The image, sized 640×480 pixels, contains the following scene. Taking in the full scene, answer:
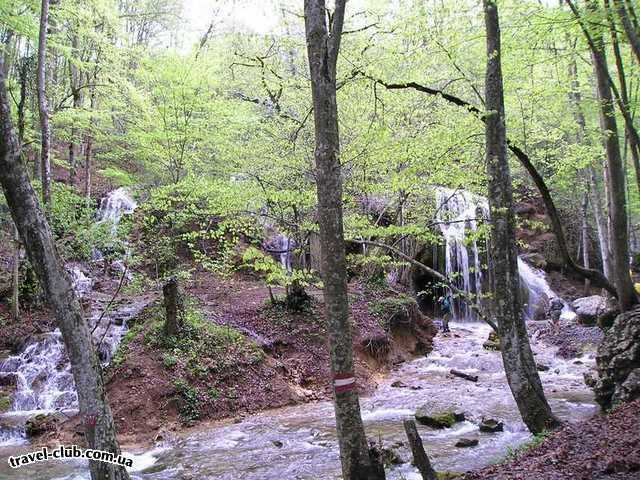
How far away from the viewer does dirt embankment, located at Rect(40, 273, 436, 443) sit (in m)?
9.84

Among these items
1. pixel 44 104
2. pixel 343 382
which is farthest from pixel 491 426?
pixel 44 104

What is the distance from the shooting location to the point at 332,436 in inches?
338

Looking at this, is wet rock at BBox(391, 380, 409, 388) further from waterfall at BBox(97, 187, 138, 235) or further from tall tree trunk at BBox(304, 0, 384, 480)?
waterfall at BBox(97, 187, 138, 235)

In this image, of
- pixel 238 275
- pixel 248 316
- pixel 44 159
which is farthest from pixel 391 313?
pixel 44 159

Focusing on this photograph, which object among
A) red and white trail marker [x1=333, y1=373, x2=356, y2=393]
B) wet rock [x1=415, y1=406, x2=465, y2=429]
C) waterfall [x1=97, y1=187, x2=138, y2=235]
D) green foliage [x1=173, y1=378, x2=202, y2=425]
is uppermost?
waterfall [x1=97, y1=187, x2=138, y2=235]

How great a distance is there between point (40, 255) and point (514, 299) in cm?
592

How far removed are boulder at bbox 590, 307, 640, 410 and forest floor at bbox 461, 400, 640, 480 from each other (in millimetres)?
939

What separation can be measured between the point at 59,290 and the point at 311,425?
6.16 meters

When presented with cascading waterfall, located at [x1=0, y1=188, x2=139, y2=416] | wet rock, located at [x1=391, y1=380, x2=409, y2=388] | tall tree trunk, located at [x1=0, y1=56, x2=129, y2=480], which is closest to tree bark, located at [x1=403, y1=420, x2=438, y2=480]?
tall tree trunk, located at [x1=0, y1=56, x2=129, y2=480]

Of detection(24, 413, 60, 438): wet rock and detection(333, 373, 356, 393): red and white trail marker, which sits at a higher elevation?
detection(333, 373, 356, 393): red and white trail marker

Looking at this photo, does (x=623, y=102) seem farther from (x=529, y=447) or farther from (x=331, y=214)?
(x=331, y=214)

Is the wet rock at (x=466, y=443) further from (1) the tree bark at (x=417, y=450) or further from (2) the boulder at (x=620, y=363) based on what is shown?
(1) the tree bark at (x=417, y=450)

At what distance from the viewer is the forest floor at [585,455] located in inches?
180

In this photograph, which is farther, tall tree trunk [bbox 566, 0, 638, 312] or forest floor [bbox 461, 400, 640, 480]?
tall tree trunk [bbox 566, 0, 638, 312]
